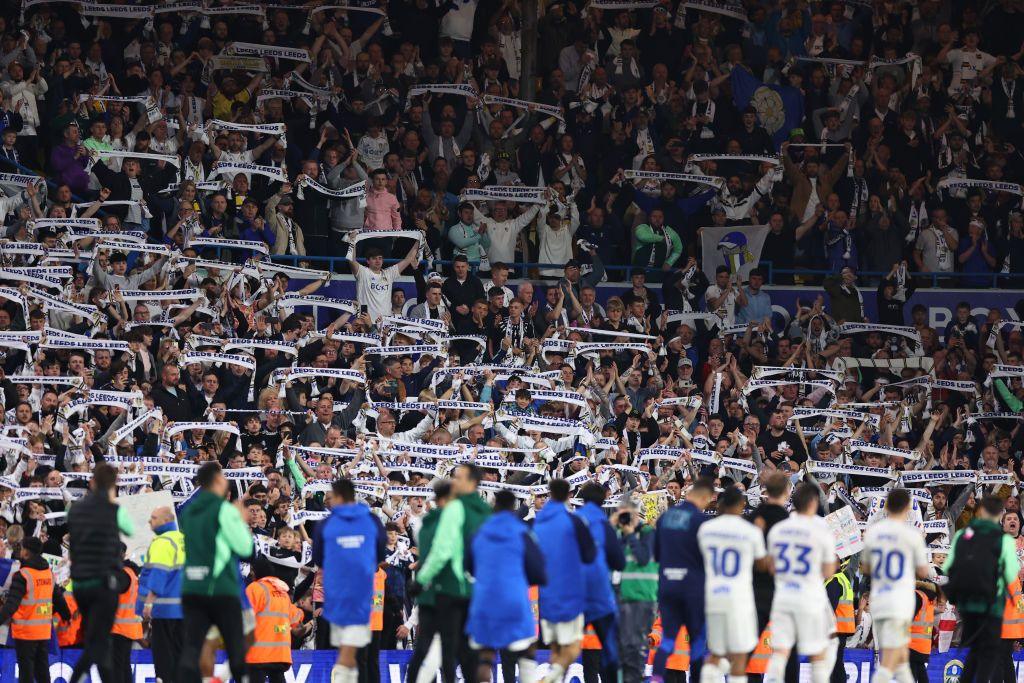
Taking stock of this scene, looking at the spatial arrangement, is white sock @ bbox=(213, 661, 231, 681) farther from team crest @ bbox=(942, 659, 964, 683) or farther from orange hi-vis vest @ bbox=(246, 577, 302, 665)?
team crest @ bbox=(942, 659, 964, 683)

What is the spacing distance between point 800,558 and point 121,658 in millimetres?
7297

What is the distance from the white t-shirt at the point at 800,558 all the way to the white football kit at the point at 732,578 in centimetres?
19

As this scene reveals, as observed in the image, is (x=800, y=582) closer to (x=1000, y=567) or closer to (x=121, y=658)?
(x=1000, y=567)

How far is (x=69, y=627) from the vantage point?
2233 cm

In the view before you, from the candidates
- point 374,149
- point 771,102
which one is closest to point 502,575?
point 374,149

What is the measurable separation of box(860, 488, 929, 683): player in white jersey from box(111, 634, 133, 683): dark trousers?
7.60 meters

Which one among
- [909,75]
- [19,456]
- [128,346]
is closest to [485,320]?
[128,346]

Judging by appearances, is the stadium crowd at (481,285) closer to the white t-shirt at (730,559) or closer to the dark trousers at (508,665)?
the dark trousers at (508,665)

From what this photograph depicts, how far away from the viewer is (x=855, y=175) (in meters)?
31.6

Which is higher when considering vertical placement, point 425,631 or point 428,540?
point 428,540

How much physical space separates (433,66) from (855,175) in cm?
695

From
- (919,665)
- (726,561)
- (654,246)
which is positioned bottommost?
(919,665)

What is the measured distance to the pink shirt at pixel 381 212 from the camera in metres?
28.8

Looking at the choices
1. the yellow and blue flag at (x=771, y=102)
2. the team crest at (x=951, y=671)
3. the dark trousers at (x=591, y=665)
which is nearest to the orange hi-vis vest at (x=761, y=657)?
the dark trousers at (x=591, y=665)
